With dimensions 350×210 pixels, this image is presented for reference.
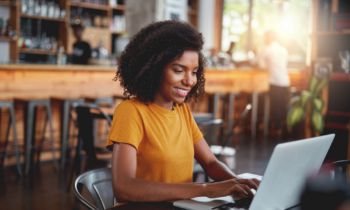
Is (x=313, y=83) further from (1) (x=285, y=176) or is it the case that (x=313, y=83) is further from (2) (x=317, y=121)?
(1) (x=285, y=176)

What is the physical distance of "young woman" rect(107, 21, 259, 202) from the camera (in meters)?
1.09

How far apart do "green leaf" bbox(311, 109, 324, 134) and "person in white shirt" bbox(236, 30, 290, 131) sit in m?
2.13

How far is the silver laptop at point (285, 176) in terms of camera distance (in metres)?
0.85

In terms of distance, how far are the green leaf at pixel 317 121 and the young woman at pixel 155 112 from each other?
10.9 ft

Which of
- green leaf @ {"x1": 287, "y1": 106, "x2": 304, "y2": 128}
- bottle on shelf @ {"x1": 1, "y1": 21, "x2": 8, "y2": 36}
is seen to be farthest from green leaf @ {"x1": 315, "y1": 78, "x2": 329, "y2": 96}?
bottle on shelf @ {"x1": 1, "y1": 21, "x2": 8, "y2": 36}

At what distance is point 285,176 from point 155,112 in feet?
1.60

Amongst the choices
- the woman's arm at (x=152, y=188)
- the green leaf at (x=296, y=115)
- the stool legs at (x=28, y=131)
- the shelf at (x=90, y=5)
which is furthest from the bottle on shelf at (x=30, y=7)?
the woman's arm at (x=152, y=188)

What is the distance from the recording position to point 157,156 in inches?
46.6

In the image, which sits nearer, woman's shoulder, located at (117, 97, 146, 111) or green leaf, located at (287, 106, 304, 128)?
woman's shoulder, located at (117, 97, 146, 111)

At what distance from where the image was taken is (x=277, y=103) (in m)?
6.41

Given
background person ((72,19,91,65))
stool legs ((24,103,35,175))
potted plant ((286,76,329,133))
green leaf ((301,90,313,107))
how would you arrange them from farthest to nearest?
background person ((72,19,91,65)) → green leaf ((301,90,313,107)) → potted plant ((286,76,329,133)) → stool legs ((24,103,35,175))

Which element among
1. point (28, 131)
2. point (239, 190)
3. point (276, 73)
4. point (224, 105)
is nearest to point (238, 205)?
point (239, 190)

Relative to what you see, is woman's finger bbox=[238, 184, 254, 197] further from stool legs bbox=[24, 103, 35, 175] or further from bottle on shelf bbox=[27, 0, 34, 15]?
bottle on shelf bbox=[27, 0, 34, 15]

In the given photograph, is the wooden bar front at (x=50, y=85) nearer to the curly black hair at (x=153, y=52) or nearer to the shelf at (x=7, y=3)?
the shelf at (x=7, y=3)
